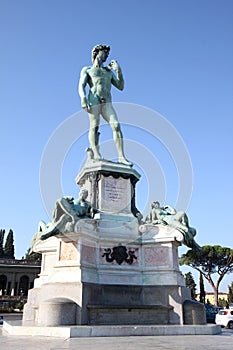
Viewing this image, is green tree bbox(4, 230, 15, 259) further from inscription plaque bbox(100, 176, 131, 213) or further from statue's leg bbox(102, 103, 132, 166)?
inscription plaque bbox(100, 176, 131, 213)

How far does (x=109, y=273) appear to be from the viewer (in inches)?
477

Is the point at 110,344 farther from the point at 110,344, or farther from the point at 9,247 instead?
the point at 9,247

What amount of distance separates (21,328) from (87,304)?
6.70 ft

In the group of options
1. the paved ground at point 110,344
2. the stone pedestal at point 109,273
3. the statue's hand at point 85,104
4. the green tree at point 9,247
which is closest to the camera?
the paved ground at point 110,344

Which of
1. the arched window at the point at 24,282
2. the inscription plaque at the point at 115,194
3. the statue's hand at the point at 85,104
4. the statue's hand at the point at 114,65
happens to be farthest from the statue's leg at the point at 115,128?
the arched window at the point at 24,282

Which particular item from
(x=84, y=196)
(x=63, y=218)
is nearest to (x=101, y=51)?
(x=84, y=196)

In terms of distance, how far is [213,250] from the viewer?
55.9 m

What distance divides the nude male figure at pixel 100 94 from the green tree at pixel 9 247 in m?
83.4

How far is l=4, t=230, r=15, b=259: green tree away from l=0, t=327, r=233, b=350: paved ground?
89319 millimetres

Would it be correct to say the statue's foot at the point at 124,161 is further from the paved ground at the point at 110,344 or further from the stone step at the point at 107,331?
the paved ground at the point at 110,344

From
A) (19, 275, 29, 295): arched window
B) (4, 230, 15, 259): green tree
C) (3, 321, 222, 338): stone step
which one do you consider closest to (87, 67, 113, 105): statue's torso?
(3, 321, 222, 338): stone step

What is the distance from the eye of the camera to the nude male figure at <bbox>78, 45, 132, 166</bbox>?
16.1 m

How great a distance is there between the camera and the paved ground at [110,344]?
7094 millimetres

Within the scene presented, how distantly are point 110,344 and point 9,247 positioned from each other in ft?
303
